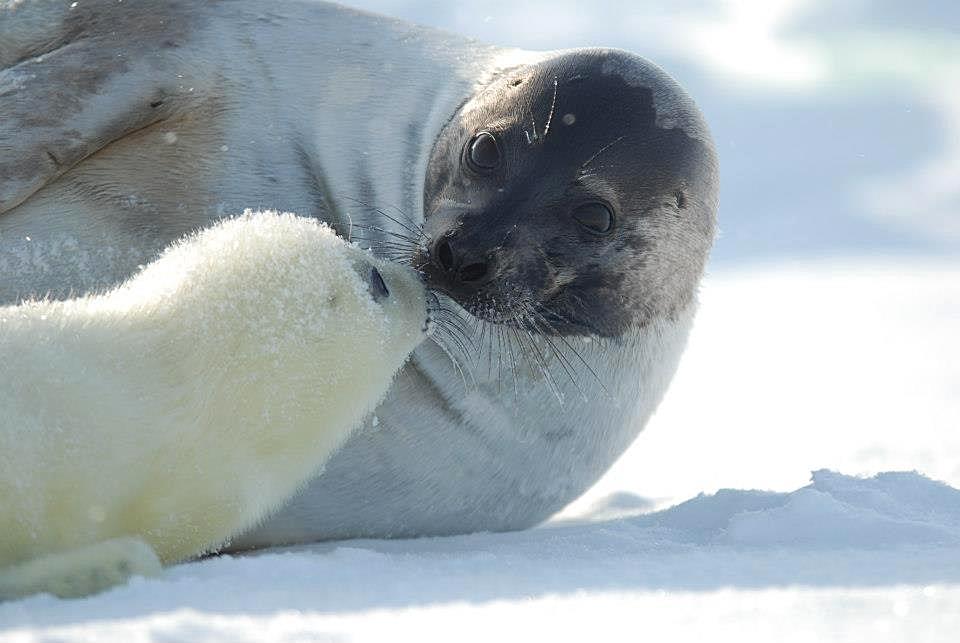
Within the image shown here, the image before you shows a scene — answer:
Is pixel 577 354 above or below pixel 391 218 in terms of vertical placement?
below

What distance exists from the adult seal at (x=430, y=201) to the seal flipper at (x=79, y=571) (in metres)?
0.91

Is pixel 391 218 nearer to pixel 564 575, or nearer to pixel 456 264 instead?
pixel 456 264

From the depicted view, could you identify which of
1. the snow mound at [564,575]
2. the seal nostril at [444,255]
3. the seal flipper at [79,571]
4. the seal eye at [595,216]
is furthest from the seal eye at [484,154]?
the seal flipper at [79,571]

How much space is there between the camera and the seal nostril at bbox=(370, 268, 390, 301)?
2.62 metres

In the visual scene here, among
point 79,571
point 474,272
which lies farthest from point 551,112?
point 79,571

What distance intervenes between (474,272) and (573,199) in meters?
0.32

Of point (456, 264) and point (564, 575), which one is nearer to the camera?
point (564, 575)

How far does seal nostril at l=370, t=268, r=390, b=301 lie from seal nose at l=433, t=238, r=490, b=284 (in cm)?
41

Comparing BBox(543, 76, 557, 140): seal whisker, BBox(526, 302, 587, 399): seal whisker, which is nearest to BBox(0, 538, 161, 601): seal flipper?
BBox(526, 302, 587, 399): seal whisker

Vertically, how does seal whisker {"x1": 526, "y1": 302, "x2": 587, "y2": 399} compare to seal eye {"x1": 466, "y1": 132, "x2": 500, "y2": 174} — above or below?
below

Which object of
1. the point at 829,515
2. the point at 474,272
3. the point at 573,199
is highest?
the point at 573,199

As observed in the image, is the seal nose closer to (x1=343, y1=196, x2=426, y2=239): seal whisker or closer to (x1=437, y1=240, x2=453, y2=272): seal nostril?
(x1=437, y1=240, x2=453, y2=272): seal nostril

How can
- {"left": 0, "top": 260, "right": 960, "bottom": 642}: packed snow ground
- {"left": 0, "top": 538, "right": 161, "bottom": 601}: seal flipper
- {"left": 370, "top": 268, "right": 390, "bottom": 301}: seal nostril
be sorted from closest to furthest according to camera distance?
{"left": 0, "top": 260, "right": 960, "bottom": 642}: packed snow ground
{"left": 0, "top": 538, "right": 161, "bottom": 601}: seal flipper
{"left": 370, "top": 268, "right": 390, "bottom": 301}: seal nostril

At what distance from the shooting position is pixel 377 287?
263 cm
